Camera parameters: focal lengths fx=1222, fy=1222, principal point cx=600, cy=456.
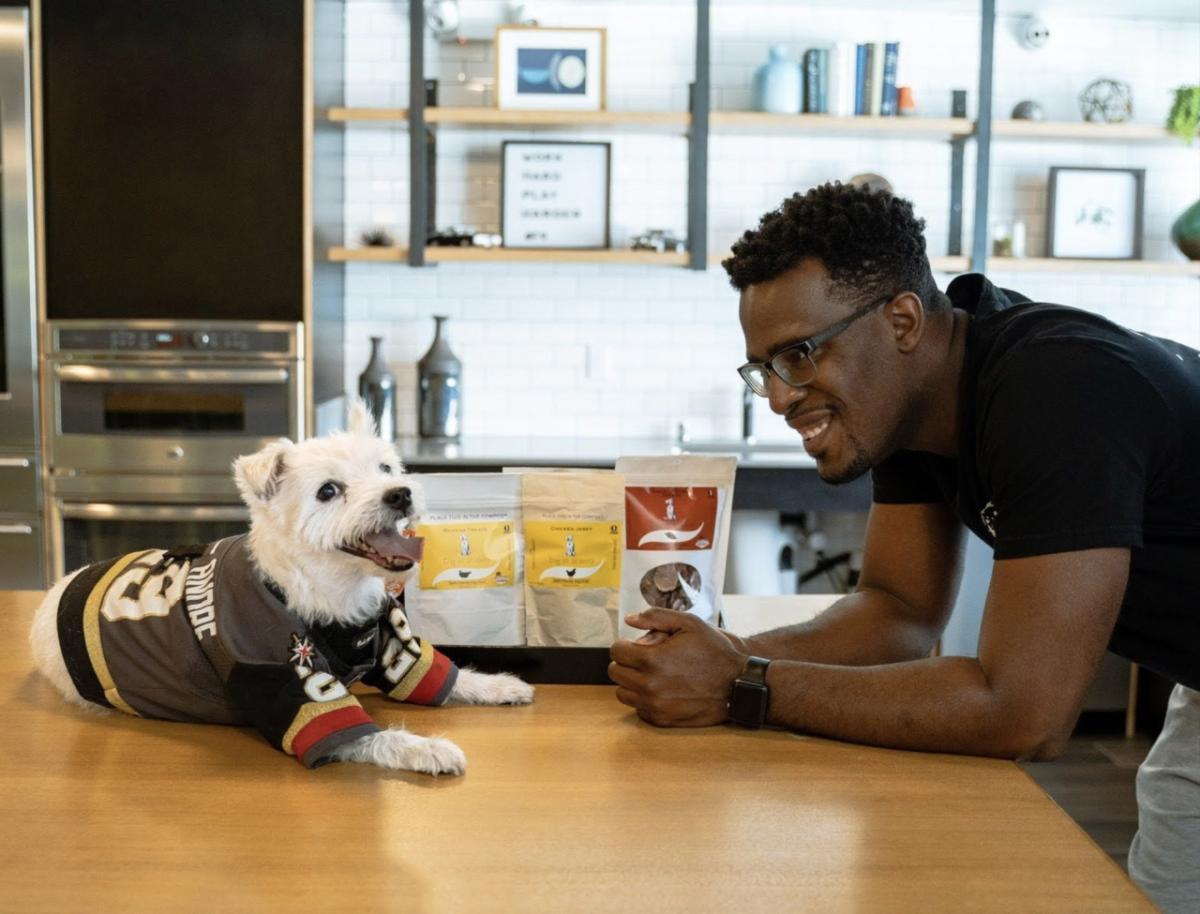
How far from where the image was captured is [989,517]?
4.94 ft

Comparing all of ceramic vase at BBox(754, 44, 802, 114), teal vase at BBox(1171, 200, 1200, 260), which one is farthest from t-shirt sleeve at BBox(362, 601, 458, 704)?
teal vase at BBox(1171, 200, 1200, 260)

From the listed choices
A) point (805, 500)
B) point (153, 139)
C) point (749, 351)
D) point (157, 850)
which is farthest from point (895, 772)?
point (153, 139)

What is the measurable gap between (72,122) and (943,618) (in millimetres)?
3102

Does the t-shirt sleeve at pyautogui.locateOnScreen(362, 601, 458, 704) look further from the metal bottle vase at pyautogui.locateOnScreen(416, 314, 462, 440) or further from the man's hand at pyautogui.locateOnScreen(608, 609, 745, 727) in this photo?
the metal bottle vase at pyautogui.locateOnScreen(416, 314, 462, 440)

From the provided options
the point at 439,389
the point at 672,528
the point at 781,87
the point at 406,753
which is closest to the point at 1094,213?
the point at 781,87

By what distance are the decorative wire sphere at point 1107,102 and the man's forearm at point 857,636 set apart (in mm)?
3143

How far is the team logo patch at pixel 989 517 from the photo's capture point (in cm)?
146

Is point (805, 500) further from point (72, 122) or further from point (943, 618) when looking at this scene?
point (72, 122)

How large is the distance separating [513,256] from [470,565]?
2.49 meters

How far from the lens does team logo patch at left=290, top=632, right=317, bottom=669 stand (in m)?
1.29

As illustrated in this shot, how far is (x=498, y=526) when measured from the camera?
153 cm

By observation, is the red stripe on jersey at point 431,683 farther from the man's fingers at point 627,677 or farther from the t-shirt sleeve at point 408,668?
the man's fingers at point 627,677

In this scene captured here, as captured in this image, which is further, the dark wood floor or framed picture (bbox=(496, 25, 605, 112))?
framed picture (bbox=(496, 25, 605, 112))

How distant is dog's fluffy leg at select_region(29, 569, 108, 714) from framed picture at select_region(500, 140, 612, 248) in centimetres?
283
